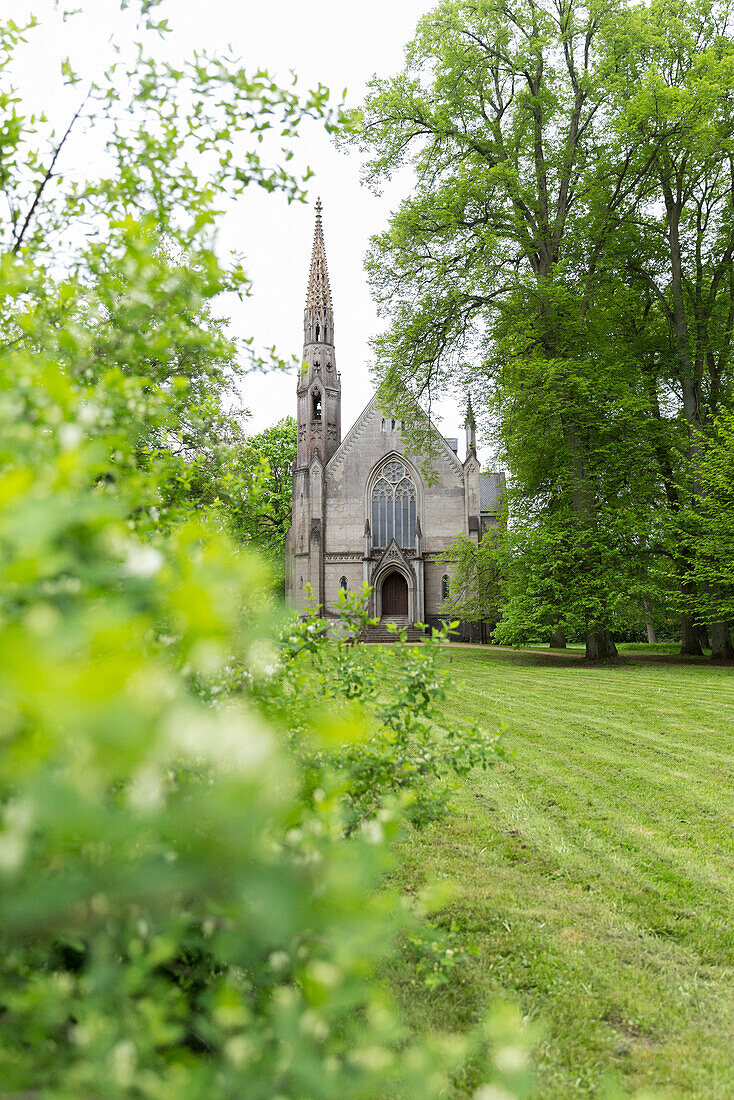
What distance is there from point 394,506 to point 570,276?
19.6 metres

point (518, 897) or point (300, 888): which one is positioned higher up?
point (300, 888)

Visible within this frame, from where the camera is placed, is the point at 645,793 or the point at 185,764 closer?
the point at 185,764

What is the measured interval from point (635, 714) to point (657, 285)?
57.5ft

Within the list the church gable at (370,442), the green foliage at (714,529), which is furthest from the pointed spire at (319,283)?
the green foliage at (714,529)

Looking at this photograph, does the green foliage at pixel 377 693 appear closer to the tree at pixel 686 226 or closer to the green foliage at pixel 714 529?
the green foliage at pixel 714 529

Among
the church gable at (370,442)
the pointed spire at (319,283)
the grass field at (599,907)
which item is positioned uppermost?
the pointed spire at (319,283)

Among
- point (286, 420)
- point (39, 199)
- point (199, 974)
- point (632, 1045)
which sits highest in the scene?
point (286, 420)

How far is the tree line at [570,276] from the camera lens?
1847cm

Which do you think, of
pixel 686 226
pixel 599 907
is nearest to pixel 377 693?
pixel 599 907

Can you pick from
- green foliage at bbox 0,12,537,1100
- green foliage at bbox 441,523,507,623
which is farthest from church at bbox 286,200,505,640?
green foliage at bbox 0,12,537,1100

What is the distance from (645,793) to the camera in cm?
607

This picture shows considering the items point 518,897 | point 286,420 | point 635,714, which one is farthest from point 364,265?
point 286,420

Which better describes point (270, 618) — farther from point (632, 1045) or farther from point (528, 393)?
point (528, 393)

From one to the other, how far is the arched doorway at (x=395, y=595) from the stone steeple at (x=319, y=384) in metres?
7.99
